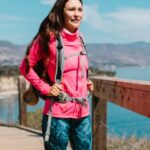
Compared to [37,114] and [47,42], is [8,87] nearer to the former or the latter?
[37,114]

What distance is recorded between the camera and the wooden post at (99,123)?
5762 millimetres

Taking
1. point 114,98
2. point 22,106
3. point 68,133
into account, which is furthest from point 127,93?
point 22,106

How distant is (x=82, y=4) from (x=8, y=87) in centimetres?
12814

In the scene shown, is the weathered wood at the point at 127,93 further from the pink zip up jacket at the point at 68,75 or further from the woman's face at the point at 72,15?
the woman's face at the point at 72,15

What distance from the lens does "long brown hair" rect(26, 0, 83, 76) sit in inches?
142

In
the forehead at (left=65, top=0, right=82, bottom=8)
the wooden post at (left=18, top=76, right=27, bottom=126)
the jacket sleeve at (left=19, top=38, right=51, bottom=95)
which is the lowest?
the wooden post at (left=18, top=76, right=27, bottom=126)

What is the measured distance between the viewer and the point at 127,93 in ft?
13.8

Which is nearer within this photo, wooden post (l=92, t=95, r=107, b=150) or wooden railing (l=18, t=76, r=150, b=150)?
wooden railing (l=18, t=76, r=150, b=150)

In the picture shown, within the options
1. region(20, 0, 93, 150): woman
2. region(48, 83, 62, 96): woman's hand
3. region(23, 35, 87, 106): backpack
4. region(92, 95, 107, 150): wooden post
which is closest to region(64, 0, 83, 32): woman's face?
region(20, 0, 93, 150): woman

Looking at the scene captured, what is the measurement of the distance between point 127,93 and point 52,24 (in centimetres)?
91

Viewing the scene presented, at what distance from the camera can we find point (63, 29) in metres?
3.64

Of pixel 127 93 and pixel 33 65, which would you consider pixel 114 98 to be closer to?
pixel 127 93

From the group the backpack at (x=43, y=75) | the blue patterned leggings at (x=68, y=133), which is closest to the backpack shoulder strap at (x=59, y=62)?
the backpack at (x=43, y=75)

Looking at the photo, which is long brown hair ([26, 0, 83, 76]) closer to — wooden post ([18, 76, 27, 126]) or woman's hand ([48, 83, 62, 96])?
woman's hand ([48, 83, 62, 96])
